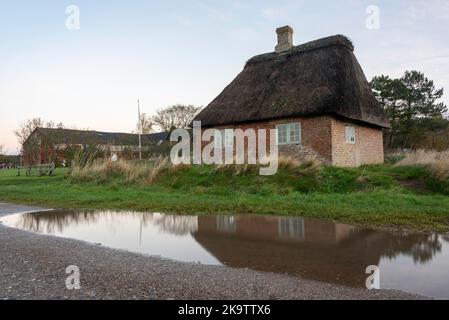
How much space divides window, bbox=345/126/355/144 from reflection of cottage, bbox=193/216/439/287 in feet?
38.2

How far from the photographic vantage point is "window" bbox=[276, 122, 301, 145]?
19.1 meters

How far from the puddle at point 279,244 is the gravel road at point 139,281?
0.44 m

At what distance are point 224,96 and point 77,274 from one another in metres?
19.7

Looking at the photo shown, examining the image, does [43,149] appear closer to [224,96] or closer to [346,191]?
[224,96]

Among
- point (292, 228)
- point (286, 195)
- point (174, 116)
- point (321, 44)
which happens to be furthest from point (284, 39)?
point (174, 116)

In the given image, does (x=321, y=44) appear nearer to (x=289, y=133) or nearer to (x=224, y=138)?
(x=289, y=133)

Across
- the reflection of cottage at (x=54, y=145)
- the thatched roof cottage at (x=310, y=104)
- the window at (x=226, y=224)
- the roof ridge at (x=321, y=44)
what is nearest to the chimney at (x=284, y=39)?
the thatched roof cottage at (x=310, y=104)

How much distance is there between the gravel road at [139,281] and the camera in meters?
3.93

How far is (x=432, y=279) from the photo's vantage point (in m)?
4.67

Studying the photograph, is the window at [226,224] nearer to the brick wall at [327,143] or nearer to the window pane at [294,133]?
the brick wall at [327,143]

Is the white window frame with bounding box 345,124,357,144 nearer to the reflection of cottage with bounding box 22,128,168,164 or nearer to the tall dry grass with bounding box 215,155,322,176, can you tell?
the tall dry grass with bounding box 215,155,322,176

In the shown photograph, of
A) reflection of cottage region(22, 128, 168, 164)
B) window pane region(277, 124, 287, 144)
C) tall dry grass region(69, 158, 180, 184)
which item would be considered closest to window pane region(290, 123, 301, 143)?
window pane region(277, 124, 287, 144)

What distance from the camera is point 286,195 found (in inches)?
471
